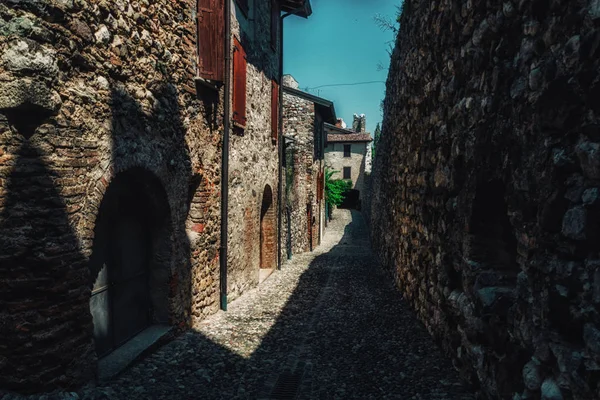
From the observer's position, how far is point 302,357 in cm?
450

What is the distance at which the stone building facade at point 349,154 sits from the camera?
107 feet

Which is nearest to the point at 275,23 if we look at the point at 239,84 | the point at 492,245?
the point at 239,84

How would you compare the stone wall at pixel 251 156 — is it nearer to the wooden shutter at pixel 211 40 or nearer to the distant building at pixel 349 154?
the wooden shutter at pixel 211 40

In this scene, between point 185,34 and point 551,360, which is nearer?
point 551,360

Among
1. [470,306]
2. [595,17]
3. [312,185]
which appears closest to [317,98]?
[312,185]

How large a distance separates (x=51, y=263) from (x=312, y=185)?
1255cm

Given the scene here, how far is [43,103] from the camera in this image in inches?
116

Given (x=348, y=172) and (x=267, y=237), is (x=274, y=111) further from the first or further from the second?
(x=348, y=172)

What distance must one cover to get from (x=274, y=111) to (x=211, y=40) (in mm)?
4328

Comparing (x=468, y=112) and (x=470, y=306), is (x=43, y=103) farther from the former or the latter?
(x=470, y=306)

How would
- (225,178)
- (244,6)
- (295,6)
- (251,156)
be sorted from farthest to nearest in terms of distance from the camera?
(295,6) → (251,156) → (244,6) → (225,178)

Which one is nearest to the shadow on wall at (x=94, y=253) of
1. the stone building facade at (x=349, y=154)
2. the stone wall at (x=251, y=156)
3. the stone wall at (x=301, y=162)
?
the stone wall at (x=251, y=156)

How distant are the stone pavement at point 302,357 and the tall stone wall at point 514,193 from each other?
1.08 ft

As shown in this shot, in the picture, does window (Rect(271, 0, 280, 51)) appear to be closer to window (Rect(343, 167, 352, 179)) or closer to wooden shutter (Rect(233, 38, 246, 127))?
wooden shutter (Rect(233, 38, 246, 127))
